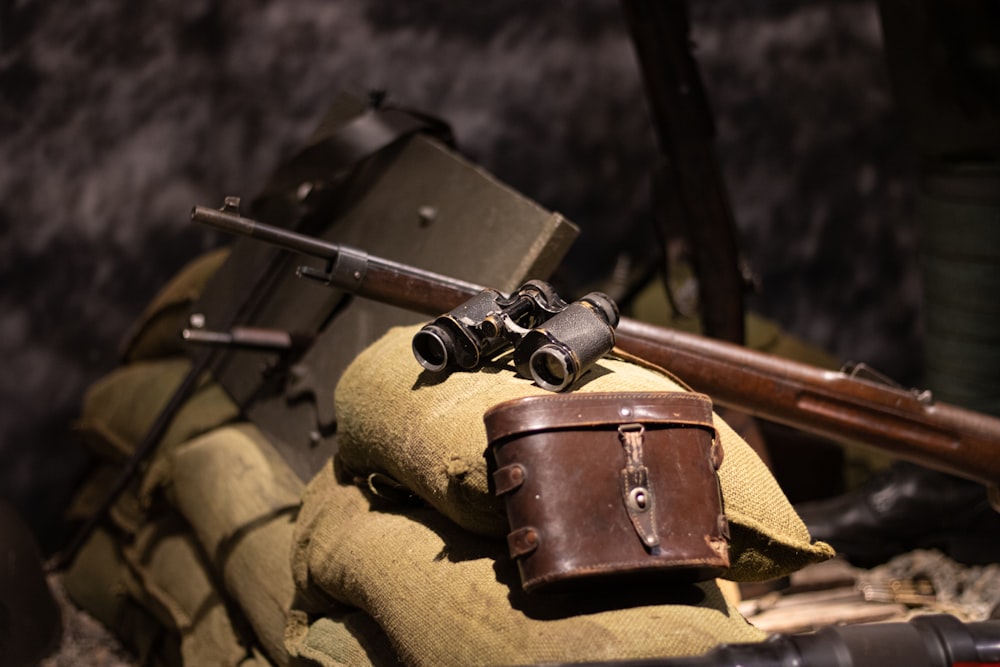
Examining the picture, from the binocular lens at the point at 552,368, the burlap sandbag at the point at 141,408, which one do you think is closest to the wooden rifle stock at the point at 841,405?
the binocular lens at the point at 552,368

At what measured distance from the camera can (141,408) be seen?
3297mm

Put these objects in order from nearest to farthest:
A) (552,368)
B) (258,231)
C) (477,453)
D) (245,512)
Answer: (477,453) → (552,368) → (258,231) → (245,512)

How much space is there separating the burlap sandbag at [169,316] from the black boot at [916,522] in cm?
211

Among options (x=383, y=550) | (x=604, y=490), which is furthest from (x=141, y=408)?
(x=604, y=490)

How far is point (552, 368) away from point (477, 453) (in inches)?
8.6

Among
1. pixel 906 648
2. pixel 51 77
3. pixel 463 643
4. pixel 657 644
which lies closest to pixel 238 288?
pixel 51 77

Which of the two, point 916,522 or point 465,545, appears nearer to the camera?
point 465,545

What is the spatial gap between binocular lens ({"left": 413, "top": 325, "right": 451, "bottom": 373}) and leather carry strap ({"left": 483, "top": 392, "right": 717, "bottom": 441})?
0.29 metres

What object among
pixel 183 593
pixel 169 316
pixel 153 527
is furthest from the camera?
pixel 169 316

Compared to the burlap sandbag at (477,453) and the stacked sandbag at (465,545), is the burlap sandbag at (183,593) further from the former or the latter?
the burlap sandbag at (477,453)

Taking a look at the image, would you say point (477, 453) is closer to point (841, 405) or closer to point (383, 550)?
point (383, 550)

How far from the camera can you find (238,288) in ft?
10.3

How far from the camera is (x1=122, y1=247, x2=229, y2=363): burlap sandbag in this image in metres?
3.47

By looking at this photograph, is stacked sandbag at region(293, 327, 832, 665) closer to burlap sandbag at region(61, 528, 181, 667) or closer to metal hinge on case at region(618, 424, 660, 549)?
Answer: metal hinge on case at region(618, 424, 660, 549)
